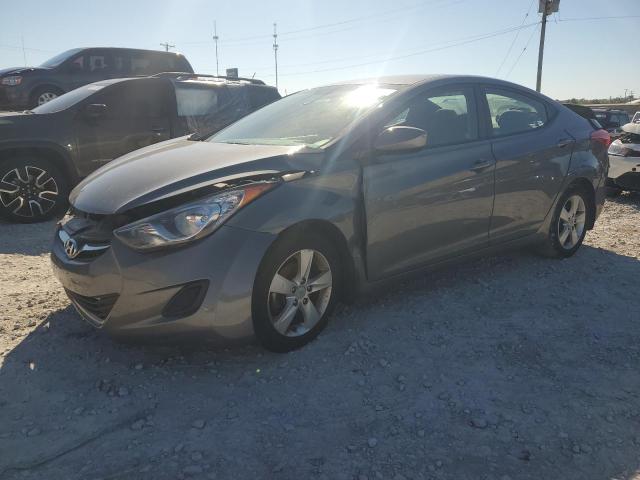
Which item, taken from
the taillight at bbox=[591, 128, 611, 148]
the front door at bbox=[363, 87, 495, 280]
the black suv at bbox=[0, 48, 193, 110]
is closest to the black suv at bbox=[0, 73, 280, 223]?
the front door at bbox=[363, 87, 495, 280]

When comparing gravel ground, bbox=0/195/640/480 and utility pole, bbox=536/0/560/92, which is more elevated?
utility pole, bbox=536/0/560/92

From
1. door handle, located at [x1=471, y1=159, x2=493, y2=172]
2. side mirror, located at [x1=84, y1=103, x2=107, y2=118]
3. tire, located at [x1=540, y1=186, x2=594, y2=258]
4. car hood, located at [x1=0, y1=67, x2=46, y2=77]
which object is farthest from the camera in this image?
car hood, located at [x1=0, y1=67, x2=46, y2=77]

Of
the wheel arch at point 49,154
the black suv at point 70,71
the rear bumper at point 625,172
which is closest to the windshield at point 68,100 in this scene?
the wheel arch at point 49,154

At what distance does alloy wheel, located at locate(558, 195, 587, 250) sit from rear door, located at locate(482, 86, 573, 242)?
34 cm

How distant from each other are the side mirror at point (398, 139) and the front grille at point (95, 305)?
1738mm

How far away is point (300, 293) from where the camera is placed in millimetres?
2998

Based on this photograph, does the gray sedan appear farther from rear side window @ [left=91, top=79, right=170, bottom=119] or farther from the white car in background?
the white car in background

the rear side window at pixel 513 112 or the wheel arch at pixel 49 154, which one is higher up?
the rear side window at pixel 513 112

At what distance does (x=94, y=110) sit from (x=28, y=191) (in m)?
1.13

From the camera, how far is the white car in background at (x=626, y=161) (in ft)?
25.1

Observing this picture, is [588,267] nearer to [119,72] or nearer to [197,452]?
[197,452]

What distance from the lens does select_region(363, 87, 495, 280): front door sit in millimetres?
3271

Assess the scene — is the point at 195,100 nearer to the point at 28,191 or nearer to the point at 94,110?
the point at 94,110

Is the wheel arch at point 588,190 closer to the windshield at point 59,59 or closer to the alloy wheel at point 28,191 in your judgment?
the alloy wheel at point 28,191
